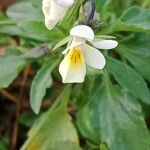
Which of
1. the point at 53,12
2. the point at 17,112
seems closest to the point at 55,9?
the point at 53,12

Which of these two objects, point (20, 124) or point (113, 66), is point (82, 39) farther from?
point (20, 124)

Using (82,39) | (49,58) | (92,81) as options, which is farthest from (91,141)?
(82,39)

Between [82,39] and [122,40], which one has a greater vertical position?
[82,39]

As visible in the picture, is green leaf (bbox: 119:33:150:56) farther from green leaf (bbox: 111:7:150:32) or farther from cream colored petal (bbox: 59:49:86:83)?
cream colored petal (bbox: 59:49:86:83)

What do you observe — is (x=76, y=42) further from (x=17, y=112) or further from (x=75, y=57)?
(x=17, y=112)

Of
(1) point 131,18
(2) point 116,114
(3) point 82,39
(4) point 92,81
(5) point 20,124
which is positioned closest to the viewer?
(3) point 82,39

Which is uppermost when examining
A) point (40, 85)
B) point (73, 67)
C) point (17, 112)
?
point (73, 67)
